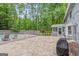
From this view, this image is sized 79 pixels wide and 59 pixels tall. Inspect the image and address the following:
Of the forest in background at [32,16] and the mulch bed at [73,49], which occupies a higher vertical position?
the forest in background at [32,16]

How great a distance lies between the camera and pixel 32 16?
7.56 feet

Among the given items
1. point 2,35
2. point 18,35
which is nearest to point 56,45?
point 18,35

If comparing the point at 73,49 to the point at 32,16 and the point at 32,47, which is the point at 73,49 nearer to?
the point at 32,47

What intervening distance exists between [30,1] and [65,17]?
0.44 metres

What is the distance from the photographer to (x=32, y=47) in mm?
2316

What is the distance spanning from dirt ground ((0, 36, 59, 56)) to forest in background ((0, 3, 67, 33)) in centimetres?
13

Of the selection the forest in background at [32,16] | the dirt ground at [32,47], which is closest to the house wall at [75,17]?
the forest in background at [32,16]

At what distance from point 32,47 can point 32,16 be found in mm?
366

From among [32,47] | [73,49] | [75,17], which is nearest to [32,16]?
[32,47]

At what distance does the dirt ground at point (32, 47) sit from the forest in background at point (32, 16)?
5.1 inches

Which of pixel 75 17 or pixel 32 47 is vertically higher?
pixel 75 17

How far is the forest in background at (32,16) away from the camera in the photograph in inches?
89.6

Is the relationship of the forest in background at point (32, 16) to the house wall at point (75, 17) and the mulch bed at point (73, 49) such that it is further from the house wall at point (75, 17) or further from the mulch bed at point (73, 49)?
the mulch bed at point (73, 49)

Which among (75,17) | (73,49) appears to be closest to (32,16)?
(75,17)
